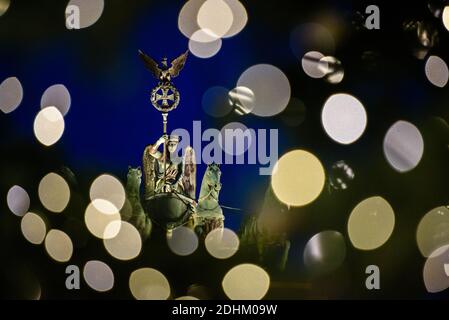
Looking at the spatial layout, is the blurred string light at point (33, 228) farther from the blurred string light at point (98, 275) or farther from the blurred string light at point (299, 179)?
the blurred string light at point (299, 179)

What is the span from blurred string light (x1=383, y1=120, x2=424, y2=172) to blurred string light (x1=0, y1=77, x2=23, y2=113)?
1.92m

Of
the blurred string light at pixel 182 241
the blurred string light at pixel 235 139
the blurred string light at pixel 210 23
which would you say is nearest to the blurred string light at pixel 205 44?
the blurred string light at pixel 210 23

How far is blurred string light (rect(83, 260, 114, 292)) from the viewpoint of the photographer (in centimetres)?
218

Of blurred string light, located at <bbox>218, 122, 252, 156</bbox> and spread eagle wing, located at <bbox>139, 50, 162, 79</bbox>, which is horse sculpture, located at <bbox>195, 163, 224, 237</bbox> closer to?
blurred string light, located at <bbox>218, 122, 252, 156</bbox>

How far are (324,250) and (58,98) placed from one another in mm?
1566

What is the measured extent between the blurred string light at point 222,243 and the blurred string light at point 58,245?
722mm

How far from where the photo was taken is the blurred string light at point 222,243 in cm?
211

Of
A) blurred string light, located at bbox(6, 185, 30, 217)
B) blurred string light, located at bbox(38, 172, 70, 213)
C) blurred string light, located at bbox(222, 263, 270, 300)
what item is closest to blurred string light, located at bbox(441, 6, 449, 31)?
blurred string light, located at bbox(222, 263, 270, 300)

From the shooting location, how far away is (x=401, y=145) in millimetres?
2107

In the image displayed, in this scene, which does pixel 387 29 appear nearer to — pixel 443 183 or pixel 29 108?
pixel 443 183

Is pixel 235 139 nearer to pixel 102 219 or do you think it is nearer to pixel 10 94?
pixel 102 219

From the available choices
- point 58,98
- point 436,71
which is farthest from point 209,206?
point 436,71

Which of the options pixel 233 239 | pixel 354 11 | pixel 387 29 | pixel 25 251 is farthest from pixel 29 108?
pixel 387 29

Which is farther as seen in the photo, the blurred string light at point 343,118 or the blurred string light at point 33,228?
the blurred string light at point 33,228
